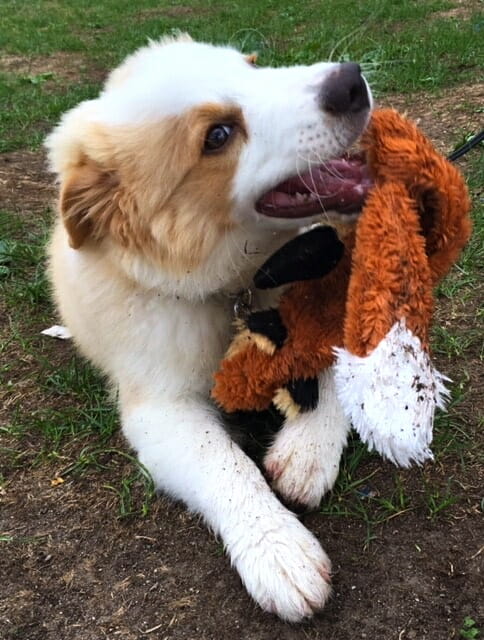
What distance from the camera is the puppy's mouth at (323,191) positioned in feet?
7.59

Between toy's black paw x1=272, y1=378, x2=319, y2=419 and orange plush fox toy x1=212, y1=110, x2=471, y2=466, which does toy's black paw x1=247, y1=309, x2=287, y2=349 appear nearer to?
orange plush fox toy x1=212, y1=110, x2=471, y2=466

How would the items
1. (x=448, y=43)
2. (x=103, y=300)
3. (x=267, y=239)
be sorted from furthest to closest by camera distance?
(x=448, y=43)
(x=103, y=300)
(x=267, y=239)

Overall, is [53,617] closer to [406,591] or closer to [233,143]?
[406,591]

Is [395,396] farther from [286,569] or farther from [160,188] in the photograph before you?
[160,188]

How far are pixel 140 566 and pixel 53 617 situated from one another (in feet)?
0.98

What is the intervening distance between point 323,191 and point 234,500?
1057mm

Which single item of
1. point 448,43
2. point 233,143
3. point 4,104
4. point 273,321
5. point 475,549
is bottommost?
point 4,104

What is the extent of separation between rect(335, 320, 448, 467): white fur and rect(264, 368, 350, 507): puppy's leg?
0.53 m

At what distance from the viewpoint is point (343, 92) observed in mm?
2230

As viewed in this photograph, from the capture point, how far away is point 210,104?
235 centimetres

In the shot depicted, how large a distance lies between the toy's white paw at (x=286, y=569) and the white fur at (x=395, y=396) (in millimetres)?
469

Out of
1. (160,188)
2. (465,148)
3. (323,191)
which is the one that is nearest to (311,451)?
(323,191)

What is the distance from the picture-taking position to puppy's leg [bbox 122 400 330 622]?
6.61ft

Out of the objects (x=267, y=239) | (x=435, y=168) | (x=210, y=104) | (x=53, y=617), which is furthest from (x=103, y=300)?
(x=435, y=168)
